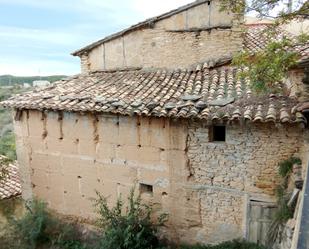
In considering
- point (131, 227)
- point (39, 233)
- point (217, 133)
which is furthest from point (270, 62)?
point (39, 233)

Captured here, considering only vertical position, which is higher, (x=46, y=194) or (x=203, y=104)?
(x=203, y=104)

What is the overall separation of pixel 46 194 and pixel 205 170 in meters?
5.54

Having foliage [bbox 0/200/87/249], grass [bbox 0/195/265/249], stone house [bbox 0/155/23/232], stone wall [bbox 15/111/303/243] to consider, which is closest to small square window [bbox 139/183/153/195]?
stone wall [bbox 15/111/303/243]

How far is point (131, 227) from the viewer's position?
8.96 metres

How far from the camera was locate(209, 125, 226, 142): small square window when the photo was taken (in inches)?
344

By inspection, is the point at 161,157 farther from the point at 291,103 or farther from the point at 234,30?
the point at 234,30

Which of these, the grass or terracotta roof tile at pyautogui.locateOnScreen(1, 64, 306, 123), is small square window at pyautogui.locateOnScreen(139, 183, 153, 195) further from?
terracotta roof tile at pyautogui.locateOnScreen(1, 64, 306, 123)

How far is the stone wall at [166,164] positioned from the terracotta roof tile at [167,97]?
582 millimetres

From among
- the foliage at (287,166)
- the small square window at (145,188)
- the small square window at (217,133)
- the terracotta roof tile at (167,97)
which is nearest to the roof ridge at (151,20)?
the terracotta roof tile at (167,97)

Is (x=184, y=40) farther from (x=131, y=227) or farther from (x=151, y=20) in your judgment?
(x=131, y=227)

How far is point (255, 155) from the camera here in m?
8.23

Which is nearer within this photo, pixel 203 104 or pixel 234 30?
pixel 203 104

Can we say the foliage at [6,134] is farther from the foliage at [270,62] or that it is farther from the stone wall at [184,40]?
the foliage at [270,62]

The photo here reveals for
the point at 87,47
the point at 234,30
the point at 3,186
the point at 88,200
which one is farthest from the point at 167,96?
the point at 3,186
